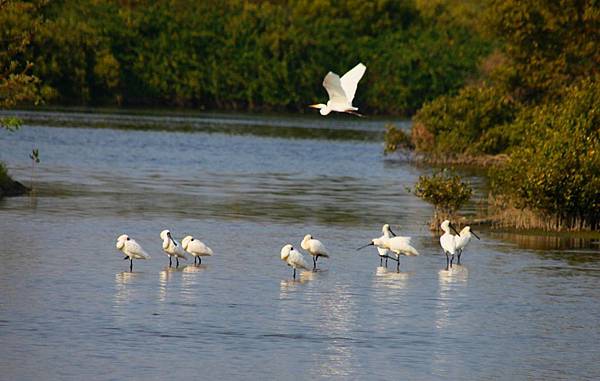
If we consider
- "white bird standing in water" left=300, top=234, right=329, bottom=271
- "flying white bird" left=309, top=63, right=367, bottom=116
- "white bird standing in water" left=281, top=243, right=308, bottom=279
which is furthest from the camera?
"white bird standing in water" left=300, top=234, right=329, bottom=271

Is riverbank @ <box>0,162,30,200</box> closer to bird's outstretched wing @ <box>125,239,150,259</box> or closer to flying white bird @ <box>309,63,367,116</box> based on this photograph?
bird's outstretched wing @ <box>125,239,150,259</box>

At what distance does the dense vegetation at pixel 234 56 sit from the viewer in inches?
4016

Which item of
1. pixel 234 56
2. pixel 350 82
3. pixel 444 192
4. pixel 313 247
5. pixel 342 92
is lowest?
pixel 313 247

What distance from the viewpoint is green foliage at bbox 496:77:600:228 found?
1150 inches

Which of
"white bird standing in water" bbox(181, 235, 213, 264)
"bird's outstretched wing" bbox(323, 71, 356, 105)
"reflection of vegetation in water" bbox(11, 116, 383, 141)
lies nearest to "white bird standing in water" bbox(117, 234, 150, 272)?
"white bird standing in water" bbox(181, 235, 213, 264)

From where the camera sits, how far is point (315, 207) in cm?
3497

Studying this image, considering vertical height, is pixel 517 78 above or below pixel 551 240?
above

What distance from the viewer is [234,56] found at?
363 ft

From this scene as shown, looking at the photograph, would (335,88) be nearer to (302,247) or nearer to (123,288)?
(123,288)

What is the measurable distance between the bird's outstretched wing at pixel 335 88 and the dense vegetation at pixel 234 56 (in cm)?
8127

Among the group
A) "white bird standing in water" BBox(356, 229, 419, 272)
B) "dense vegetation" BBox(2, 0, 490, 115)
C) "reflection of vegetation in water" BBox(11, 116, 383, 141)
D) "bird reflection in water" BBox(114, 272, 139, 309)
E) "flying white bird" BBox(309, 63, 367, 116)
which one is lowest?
"bird reflection in water" BBox(114, 272, 139, 309)

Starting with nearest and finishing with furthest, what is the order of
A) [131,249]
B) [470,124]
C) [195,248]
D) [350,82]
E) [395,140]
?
[350,82]
[131,249]
[195,248]
[470,124]
[395,140]

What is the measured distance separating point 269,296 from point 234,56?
9105cm

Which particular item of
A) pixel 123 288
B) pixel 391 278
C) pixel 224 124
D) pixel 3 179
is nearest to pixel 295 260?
pixel 391 278
